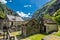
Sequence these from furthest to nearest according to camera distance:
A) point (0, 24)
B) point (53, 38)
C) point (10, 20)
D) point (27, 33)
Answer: point (10, 20) < point (0, 24) < point (27, 33) < point (53, 38)

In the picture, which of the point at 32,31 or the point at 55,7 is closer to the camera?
the point at 32,31

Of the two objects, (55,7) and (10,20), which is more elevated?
(55,7)

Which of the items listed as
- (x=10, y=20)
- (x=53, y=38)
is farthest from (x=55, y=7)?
(x=53, y=38)

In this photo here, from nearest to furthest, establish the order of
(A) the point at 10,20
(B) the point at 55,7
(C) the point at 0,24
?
1. (C) the point at 0,24
2. (A) the point at 10,20
3. (B) the point at 55,7

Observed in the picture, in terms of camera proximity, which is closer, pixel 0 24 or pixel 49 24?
pixel 49 24

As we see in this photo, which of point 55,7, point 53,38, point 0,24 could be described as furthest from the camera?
point 55,7

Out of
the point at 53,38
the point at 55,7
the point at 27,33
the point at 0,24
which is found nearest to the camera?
the point at 53,38

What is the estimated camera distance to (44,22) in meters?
49.2

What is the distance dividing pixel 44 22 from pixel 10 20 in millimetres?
33434

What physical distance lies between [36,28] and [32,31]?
166 centimetres

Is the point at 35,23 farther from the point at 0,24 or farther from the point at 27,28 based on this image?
the point at 0,24

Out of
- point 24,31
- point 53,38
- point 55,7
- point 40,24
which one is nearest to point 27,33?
point 24,31

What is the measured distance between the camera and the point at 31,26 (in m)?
47.5

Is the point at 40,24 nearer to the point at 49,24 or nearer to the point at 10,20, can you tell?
the point at 49,24
